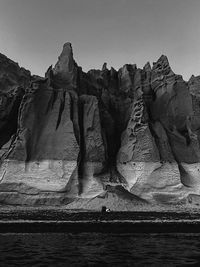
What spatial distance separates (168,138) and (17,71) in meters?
44.9

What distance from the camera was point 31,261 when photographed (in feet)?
50.7

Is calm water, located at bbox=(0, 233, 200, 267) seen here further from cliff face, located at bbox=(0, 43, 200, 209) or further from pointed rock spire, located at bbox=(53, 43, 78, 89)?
pointed rock spire, located at bbox=(53, 43, 78, 89)

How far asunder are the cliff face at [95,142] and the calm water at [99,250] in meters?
32.0

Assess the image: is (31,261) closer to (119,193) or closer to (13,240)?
(13,240)

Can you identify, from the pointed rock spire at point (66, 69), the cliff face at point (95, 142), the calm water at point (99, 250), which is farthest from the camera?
the pointed rock spire at point (66, 69)

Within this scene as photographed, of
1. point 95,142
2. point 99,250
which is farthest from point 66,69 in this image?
point 99,250

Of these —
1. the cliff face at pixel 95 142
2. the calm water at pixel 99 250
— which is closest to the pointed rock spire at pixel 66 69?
the cliff face at pixel 95 142

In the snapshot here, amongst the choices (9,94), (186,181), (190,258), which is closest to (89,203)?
(186,181)

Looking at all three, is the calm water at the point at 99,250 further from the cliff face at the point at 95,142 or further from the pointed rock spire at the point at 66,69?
the pointed rock spire at the point at 66,69

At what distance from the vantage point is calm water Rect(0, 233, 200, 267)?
1547 centimetres

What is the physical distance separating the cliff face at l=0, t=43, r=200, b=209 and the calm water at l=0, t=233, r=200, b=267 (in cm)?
3195

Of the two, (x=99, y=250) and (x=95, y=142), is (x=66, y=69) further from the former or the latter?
(x=99, y=250)

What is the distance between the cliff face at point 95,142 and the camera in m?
61.1

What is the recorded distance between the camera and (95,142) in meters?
69.6
